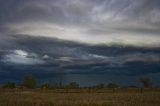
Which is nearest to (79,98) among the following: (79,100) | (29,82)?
(79,100)

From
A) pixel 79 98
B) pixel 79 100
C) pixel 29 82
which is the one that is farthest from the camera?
pixel 29 82

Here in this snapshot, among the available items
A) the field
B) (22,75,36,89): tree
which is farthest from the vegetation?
(22,75,36,89): tree

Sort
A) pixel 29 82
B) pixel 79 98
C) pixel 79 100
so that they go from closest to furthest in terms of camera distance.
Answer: pixel 79 100 < pixel 79 98 < pixel 29 82

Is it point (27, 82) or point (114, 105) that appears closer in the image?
point (114, 105)

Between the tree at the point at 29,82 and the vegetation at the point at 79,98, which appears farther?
the tree at the point at 29,82

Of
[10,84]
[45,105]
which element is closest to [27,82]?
[10,84]

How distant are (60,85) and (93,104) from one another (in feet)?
411

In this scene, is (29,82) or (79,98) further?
(29,82)

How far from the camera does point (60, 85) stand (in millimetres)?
172000

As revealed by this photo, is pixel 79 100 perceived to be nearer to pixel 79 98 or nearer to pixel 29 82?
pixel 79 98

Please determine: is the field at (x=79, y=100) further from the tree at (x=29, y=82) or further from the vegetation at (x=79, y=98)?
the tree at (x=29, y=82)

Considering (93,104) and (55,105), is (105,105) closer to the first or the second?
(93,104)

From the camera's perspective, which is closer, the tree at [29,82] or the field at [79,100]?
the field at [79,100]

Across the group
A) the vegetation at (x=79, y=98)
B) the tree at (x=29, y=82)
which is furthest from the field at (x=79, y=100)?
the tree at (x=29, y=82)
